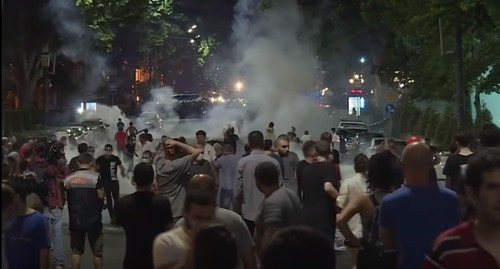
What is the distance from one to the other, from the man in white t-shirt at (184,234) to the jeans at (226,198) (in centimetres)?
657

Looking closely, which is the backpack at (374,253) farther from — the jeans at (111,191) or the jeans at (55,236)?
the jeans at (111,191)

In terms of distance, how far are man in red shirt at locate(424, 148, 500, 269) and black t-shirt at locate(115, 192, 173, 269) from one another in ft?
11.8

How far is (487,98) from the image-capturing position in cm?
3859

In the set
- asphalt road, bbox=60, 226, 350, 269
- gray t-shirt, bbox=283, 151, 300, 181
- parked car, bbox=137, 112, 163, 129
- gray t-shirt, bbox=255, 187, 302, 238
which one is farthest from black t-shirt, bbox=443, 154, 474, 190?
parked car, bbox=137, 112, 163, 129

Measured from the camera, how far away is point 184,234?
206 inches

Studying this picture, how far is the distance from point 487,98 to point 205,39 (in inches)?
2448

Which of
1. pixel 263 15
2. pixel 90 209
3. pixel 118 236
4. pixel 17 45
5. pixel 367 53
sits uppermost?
pixel 263 15

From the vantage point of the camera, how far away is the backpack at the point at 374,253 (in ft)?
19.1

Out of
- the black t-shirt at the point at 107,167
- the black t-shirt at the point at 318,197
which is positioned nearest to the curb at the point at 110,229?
the black t-shirt at the point at 107,167

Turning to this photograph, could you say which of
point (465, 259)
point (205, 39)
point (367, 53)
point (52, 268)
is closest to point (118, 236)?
point (52, 268)

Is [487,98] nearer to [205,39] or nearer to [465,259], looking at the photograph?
[465,259]

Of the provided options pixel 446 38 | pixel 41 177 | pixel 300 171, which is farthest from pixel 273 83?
pixel 41 177

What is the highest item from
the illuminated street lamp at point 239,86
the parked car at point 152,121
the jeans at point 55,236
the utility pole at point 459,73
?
the illuminated street lamp at point 239,86

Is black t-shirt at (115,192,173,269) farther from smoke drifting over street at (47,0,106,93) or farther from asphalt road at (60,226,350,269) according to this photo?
smoke drifting over street at (47,0,106,93)
